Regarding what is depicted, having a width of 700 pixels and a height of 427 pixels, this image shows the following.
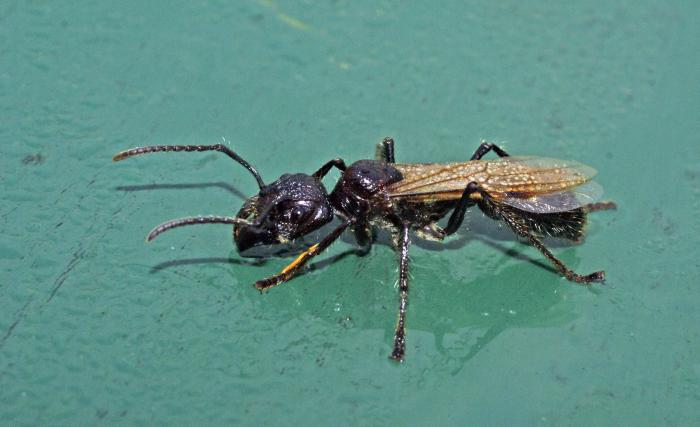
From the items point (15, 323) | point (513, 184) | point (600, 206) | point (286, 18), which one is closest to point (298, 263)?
point (513, 184)

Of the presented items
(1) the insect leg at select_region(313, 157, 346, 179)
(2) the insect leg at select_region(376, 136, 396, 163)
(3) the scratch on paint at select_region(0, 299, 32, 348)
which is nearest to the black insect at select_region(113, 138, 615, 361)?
(1) the insect leg at select_region(313, 157, 346, 179)

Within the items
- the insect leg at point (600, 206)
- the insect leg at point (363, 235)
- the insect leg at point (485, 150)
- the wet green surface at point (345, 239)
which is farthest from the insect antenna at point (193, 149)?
the insect leg at point (600, 206)

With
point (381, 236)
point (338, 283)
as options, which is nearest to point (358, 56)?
point (381, 236)

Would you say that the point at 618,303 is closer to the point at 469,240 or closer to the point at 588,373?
the point at 588,373

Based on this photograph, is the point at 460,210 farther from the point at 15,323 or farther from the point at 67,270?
the point at 15,323

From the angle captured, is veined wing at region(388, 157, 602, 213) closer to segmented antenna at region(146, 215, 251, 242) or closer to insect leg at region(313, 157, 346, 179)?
insect leg at region(313, 157, 346, 179)
